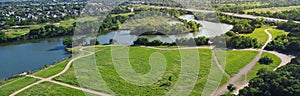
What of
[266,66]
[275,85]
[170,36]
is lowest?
[170,36]

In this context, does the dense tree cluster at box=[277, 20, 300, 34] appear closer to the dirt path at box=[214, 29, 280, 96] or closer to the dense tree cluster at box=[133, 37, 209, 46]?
the dirt path at box=[214, 29, 280, 96]

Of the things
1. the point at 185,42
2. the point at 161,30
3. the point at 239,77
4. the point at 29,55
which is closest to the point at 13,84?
the point at 29,55

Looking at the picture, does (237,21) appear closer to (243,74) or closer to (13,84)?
(243,74)

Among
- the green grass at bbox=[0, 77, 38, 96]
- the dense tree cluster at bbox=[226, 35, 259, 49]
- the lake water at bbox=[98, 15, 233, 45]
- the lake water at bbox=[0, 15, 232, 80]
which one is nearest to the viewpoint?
the green grass at bbox=[0, 77, 38, 96]

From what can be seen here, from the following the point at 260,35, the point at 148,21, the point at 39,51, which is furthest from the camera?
the point at 148,21

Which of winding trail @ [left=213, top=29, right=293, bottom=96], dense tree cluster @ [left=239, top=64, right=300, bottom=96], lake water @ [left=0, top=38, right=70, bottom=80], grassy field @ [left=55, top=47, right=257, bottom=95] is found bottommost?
lake water @ [left=0, top=38, right=70, bottom=80]

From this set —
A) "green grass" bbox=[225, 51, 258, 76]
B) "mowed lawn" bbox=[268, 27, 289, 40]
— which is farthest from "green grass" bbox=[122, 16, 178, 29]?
"green grass" bbox=[225, 51, 258, 76]

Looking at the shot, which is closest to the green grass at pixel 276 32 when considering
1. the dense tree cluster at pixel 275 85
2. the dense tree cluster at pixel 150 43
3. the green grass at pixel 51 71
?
the dense tree cluster at pixel 150 43
